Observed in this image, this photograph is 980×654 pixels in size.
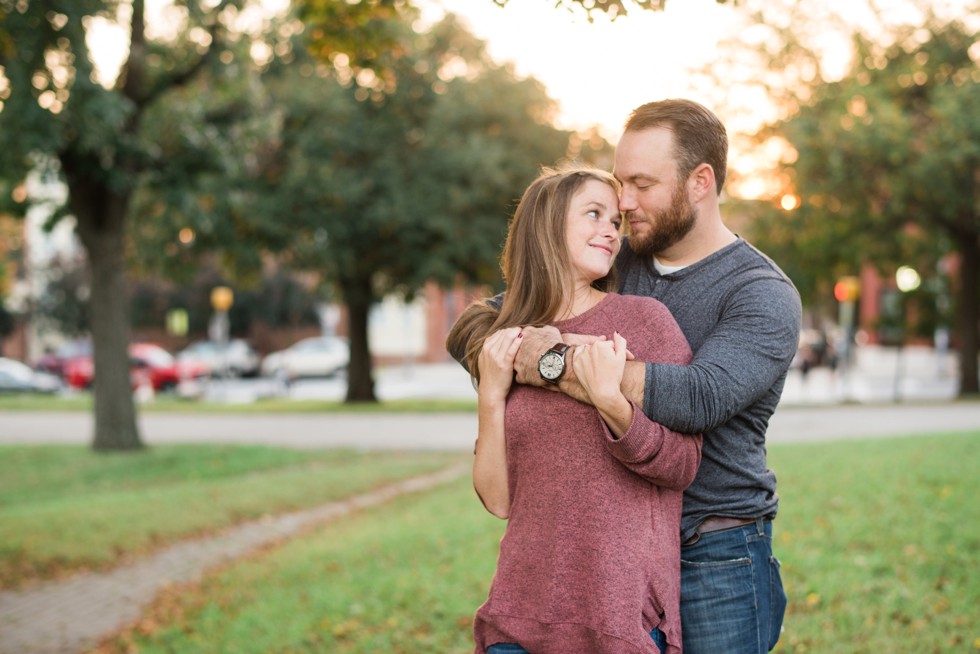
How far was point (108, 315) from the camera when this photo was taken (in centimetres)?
1557

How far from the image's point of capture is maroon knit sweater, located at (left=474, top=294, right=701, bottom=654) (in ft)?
7.70

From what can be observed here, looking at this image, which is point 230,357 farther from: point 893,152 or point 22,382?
point 893,152

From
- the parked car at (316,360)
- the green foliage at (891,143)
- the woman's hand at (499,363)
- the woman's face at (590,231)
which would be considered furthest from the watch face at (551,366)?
the parked car at (316,360)

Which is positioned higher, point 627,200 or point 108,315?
point 627,200

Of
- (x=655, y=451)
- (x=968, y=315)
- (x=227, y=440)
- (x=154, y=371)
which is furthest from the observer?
(x=154, y=371)

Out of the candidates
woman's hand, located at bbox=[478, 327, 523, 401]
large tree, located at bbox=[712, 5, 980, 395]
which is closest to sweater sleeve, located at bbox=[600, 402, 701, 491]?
woman's hand, located at bbox=[478, 327, 523, 401]

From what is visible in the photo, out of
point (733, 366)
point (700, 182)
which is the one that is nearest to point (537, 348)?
point (733, 366)

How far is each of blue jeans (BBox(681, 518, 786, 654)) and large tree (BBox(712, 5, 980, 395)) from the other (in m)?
21.2

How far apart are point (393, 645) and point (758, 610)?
11.1 ft

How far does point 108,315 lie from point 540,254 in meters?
14.3

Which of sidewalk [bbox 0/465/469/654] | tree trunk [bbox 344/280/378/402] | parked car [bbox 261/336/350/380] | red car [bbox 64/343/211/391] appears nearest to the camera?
sidewalk [bbox 0/465/469/654]

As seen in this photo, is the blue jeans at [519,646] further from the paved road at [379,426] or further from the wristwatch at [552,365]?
the paved road at [379,426]

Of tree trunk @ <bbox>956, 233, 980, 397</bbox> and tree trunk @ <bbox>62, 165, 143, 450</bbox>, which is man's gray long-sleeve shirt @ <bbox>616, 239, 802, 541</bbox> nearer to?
tree trunk @ <bbox>62, 165, 143, 450</bbox>

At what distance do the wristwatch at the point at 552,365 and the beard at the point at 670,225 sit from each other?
46cm
